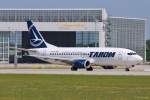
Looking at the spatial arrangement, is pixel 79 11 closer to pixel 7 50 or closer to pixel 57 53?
pixel 7 50

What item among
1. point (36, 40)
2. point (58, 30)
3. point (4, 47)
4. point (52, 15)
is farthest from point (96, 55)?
point (52, 15)

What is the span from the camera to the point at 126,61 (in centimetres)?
9688

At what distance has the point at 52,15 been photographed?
577 ft

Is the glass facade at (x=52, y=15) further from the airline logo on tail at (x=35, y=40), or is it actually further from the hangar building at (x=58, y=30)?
the airline logo on tail at (x=35, y=40)

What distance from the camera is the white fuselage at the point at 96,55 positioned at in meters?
97.2

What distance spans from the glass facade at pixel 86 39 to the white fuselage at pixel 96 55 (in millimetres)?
64556

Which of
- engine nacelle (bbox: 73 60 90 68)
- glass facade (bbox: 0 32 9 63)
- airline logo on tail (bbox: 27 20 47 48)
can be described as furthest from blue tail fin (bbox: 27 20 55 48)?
glass facade (bbox: 0 32 9 63)

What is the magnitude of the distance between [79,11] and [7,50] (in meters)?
26.1

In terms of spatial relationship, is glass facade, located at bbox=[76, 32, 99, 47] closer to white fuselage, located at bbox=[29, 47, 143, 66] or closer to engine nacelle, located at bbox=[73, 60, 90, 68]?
white fuselage, located at bbox=[29, 47, 143, 66]

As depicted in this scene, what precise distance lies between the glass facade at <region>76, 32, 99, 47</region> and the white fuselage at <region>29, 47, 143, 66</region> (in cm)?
6456

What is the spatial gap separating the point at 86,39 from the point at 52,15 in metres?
13.5

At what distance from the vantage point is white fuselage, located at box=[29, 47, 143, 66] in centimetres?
9719

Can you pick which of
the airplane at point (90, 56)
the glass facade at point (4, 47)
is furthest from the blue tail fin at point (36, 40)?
the glass facade at point (4, 47)

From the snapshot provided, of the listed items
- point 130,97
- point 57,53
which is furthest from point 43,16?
point 130,97
